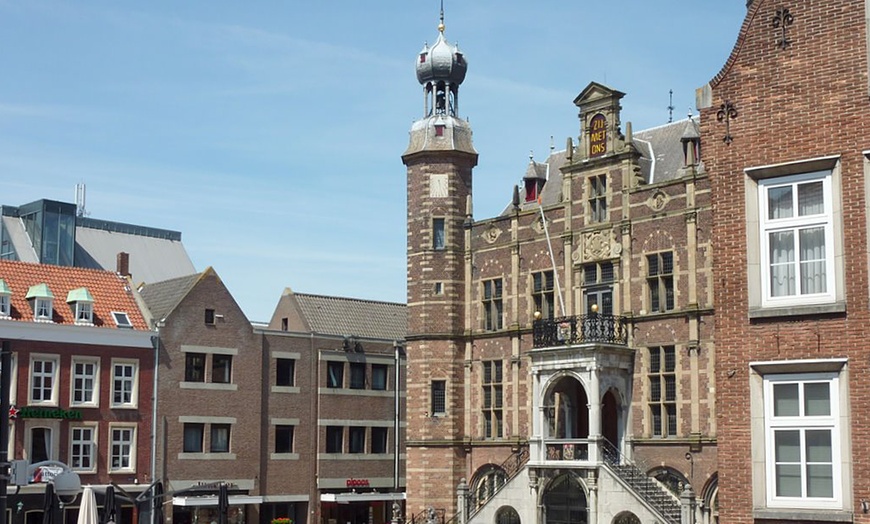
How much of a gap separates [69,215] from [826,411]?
58048 millimetres

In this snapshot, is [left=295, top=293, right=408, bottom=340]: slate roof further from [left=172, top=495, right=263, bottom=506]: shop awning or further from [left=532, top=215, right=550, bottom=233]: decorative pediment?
[left=532, top=215, right=550, bottom=233]: decorative pediment

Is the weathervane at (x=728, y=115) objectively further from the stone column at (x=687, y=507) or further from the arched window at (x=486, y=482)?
the arched window at (x=486, y=482)

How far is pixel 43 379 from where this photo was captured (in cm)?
4403

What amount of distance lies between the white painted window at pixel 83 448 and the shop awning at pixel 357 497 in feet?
35.1

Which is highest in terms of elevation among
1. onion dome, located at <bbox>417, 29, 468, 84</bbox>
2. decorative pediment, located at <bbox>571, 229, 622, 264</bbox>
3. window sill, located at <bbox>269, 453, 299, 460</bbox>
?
onion dome, located at <bbox>417, 29, 468, 84</bbox>

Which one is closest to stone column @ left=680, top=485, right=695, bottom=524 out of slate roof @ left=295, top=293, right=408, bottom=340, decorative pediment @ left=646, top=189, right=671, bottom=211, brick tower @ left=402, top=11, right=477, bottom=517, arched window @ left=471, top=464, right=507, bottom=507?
decorative pediment @ left=646, top=189, right=671, bottom=211

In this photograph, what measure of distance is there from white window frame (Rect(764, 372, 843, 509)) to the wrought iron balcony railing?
80.9 ft

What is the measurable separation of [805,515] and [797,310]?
235 cm

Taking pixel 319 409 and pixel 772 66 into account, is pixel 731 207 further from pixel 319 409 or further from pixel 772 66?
pixel 319 409

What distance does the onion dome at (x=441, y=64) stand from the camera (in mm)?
47000

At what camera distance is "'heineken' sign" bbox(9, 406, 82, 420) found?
4269 centimetres

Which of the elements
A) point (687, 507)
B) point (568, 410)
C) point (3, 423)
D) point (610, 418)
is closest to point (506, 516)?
point (568, 410)

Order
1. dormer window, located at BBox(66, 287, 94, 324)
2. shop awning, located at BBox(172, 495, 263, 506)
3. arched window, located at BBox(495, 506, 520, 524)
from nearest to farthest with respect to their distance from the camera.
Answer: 1. arched window, located at BBox(495, 506, 520, 524)
2. dormer window, located at BBox(66, 287, 94, 324)
3. shop awning, located at BBox(172, 495, 263, 506)

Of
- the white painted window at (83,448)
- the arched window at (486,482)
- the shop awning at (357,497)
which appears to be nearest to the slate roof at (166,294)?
the white painted window at (83,448)
